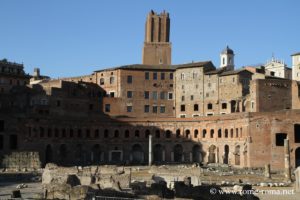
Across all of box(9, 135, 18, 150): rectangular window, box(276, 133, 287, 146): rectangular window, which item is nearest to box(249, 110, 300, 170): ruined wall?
box(276, 133, 287, 146): rectangular window

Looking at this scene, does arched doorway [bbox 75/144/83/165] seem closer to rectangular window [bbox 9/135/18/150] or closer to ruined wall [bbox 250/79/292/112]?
rectangular window [bbox 9/135/18/150]

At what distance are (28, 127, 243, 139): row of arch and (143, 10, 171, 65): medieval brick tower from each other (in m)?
18.1

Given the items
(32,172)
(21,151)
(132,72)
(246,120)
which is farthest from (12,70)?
(246,120)

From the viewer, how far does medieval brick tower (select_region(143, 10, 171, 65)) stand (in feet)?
298

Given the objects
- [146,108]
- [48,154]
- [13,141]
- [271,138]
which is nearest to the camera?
[271,138]

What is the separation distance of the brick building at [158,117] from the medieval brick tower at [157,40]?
9.05m

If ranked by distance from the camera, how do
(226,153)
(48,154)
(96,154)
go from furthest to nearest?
(96,154)
(226,153)
(48,154)

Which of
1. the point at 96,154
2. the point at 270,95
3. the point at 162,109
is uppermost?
the point at 270,95

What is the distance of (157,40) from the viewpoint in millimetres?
91750

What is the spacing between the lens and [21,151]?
206 feet

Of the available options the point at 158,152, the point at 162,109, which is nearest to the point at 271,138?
the point at 158,152

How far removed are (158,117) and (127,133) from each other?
5362mm

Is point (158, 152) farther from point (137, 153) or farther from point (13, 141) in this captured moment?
point (13, 141)

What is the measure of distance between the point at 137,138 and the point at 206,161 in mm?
11332
